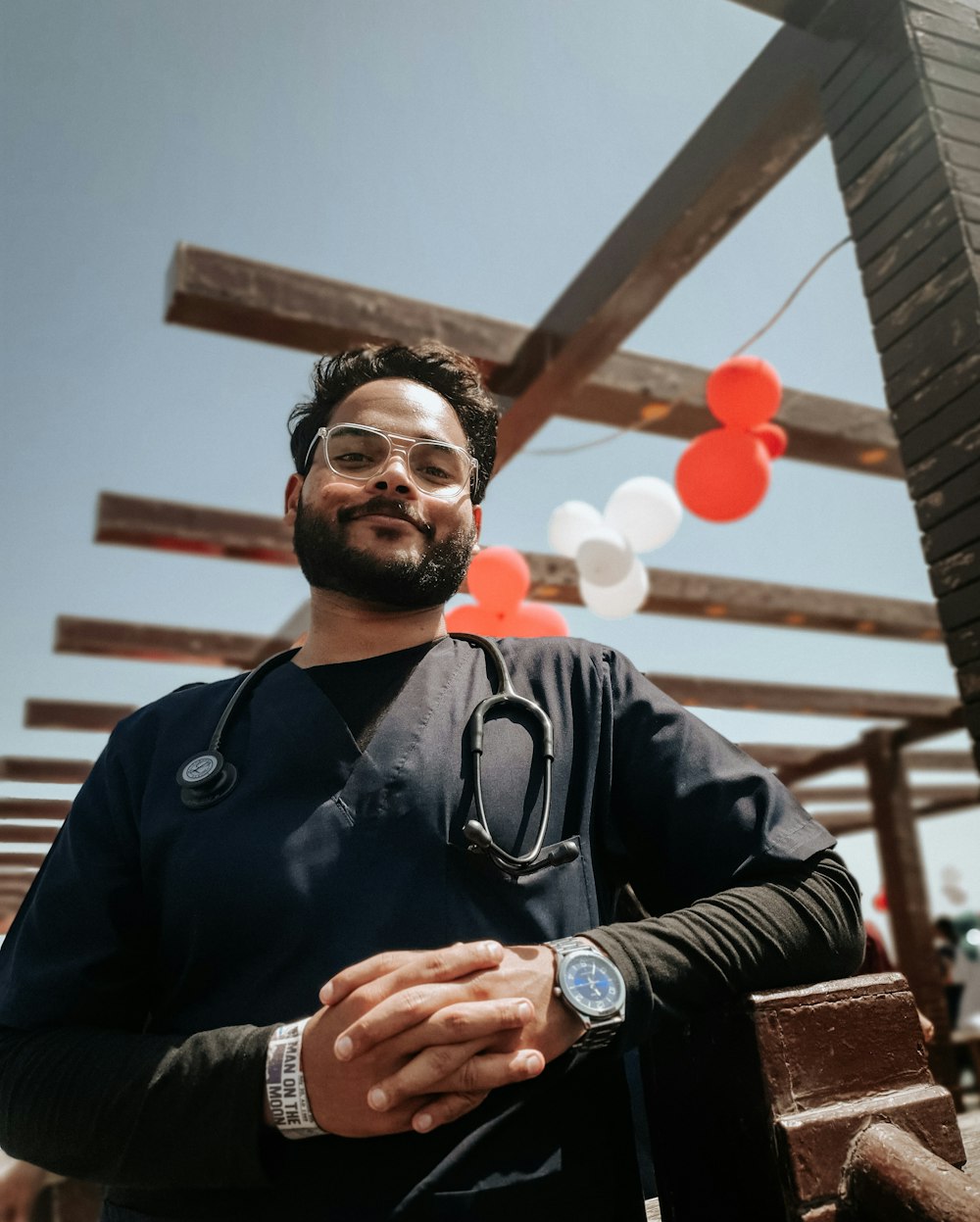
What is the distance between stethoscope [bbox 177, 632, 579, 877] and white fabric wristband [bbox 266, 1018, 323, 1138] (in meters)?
0.33

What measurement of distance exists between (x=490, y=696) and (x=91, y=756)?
6238mm

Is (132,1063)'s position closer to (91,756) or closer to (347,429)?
(347,429)

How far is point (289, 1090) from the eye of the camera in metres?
1.04

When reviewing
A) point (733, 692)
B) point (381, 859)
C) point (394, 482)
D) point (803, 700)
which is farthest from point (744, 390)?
point (803, 700)

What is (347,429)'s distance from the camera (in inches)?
71.9

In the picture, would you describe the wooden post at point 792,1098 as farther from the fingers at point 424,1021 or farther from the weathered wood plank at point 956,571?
the weathered wood plank at point 956,571

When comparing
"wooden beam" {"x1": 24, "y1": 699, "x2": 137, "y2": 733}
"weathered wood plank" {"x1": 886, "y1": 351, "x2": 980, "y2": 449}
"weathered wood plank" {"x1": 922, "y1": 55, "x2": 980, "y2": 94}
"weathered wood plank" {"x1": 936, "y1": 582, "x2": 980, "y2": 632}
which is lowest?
"weathered wood plank" {"x1": 936, "y1": 582, "x2": 980, "y2": 632}

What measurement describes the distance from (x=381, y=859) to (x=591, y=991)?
356mm

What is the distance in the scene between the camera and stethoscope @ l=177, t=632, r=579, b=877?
1.24 meters

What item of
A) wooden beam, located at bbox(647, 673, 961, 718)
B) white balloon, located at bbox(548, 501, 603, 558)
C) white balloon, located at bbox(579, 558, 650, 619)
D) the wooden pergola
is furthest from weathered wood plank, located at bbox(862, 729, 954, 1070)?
white balloon, located at bbox(548, 501, 603, 558)

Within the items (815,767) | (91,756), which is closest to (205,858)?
(91,756)

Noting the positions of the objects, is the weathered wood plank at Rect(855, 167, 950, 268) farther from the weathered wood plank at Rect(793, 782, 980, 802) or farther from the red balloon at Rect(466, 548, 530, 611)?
the weathered wood plank at Rect(793, 782, 980, 802)

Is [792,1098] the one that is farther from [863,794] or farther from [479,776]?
[863,794]

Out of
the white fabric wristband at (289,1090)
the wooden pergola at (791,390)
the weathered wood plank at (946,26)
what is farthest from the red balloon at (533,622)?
the white fabric wristband at (289,1090)
